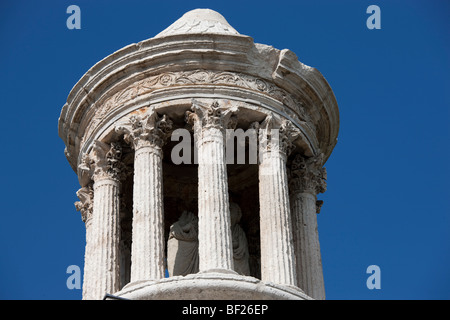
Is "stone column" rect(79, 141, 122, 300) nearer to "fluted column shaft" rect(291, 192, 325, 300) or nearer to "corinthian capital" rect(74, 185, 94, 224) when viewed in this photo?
"corinthian capital" rect(74, 185, 94, 224)

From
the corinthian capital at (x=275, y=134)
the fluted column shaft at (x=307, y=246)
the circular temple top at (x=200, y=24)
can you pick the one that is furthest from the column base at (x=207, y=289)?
the circular temple top at (x=200, y=24)

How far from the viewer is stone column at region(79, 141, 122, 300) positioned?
1594 inches

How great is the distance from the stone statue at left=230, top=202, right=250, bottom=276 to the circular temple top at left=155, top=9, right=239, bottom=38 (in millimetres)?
4352

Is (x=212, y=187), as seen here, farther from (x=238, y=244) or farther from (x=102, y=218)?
(x=238, y=244)

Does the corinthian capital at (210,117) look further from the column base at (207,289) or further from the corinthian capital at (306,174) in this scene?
the column base at (207,289)

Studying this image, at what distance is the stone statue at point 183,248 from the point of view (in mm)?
42656

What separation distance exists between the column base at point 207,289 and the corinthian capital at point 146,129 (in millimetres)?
4187

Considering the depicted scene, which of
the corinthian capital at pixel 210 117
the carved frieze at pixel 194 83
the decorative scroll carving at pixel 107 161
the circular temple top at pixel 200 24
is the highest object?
the circular temple top at pixel 200 24

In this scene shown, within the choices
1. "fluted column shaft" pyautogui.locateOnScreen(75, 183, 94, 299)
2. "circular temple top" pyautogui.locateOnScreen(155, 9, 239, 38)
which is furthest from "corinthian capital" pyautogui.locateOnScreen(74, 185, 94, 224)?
"circular temple top" pyautogui.locateOnScreen(155, 9, 239, 38)
